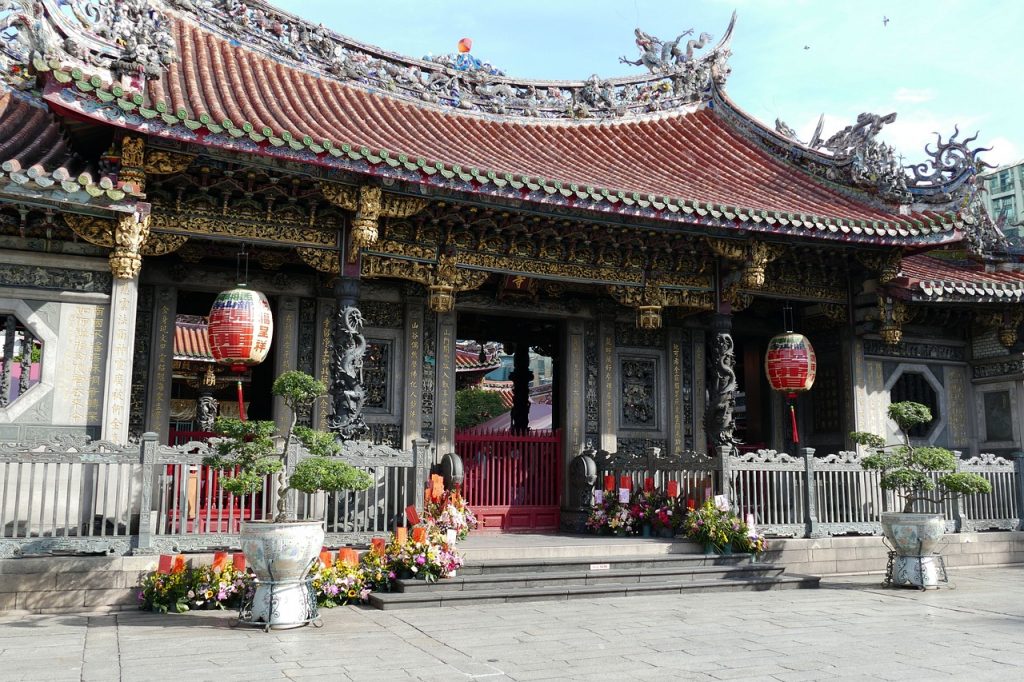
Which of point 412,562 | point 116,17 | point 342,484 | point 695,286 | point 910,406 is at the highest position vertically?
point 116,17

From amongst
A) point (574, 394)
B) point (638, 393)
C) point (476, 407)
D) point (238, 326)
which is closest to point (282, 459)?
point (238, 326)

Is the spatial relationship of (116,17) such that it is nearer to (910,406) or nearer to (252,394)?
(252,394)

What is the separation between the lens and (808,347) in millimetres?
10875

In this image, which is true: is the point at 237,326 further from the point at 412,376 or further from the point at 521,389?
the point at 521,389

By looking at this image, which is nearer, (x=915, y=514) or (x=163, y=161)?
(x=163, y=161)

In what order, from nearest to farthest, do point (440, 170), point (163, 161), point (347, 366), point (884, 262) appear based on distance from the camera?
1. point (163, 161)
2. point (440, 170)
3. point (347, 366)
4. point (884, 262)

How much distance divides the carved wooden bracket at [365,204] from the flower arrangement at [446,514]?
2806 millimetres

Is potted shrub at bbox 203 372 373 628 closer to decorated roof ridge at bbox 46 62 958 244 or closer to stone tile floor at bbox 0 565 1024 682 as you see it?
stone tile floor at bbox 0 565 1024 682

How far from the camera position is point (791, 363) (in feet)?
35.4

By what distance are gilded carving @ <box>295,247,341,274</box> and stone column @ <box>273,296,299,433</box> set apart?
122cm

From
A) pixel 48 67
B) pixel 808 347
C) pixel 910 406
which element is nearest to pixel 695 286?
pixel 808 347

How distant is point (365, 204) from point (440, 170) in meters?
0.91

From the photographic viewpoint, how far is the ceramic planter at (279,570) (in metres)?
6.43

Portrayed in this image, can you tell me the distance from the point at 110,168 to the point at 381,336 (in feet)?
12.4
